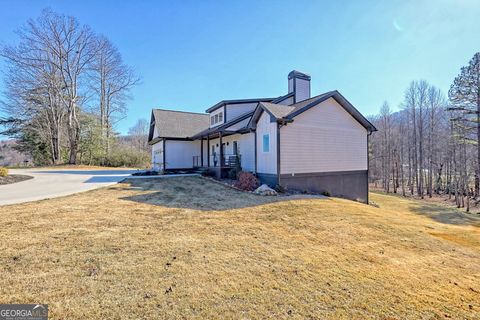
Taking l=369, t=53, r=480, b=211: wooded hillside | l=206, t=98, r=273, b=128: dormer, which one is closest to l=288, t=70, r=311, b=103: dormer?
l=206, t=98, r=273, b=128: dormer

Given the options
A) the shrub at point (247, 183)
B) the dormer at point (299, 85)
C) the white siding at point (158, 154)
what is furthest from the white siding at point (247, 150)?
the white siding at point (158, 154)

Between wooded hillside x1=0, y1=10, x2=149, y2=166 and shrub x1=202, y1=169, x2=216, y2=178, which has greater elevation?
wooded hillside x1=0, y1=10, x2=149, y2=166

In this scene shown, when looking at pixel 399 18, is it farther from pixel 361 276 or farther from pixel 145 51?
pixel 145 51

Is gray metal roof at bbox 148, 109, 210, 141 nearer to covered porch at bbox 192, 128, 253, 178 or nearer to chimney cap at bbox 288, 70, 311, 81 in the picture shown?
covered porch at bbox 192, 128, 253, 178

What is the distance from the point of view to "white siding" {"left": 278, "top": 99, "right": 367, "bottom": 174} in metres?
12.5

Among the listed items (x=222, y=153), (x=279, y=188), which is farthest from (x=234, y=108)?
(x=279, y=188)

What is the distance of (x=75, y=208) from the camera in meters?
7.25

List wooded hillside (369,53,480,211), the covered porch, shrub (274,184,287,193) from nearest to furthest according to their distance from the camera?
shrub (274,184,287,193), the covered porch, wooded hillside (369,53,480,211)

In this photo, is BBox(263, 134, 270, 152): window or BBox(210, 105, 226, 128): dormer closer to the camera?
BBox(263, 134, 270, 152): window

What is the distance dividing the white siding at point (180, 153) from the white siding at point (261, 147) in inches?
371

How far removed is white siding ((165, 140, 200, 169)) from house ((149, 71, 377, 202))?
3.33m

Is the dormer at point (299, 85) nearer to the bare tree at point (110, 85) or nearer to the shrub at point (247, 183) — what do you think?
the shrub at point (247, 183)

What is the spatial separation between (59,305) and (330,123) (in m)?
14.0

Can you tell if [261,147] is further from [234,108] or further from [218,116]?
[218,116]
